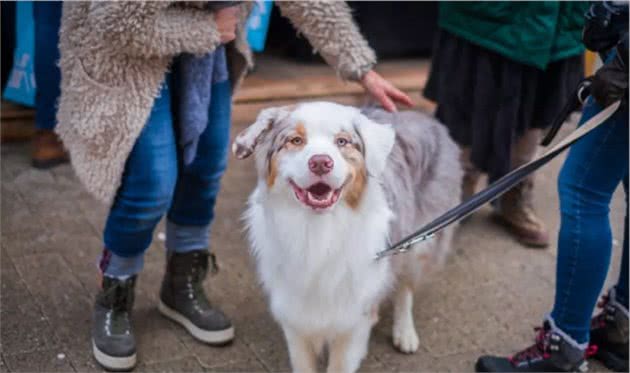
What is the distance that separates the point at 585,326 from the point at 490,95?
1.36 metres

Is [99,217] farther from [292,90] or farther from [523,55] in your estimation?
[523,55]

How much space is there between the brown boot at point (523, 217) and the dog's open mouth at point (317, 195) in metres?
2.00

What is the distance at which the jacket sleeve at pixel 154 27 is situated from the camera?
9.37 feet

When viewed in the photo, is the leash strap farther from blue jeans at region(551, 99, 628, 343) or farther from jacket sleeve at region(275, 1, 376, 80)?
jacket sleeve at region(275, 1, 376, 80)

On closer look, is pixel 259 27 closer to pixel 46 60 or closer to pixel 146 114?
pixel 46 60

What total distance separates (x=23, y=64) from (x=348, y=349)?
8.73ft

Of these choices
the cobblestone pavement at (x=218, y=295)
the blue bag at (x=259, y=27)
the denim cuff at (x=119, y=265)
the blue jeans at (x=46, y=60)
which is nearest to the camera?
the denim cuff at (x=119, y=265)

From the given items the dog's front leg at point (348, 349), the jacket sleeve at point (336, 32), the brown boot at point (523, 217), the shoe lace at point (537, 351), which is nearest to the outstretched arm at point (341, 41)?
the jacket sleeve at point (336, 32)

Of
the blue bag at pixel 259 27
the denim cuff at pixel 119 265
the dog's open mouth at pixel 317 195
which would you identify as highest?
the dog's open mouth at pixel 317 195

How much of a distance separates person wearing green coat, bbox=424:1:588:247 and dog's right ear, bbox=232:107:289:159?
1.59 meters

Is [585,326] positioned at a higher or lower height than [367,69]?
lower

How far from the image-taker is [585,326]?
132 inches

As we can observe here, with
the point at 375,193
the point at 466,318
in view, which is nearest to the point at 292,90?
the point at 466,318

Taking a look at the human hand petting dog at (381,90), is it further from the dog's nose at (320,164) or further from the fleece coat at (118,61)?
the dog's nose at (320,164)
